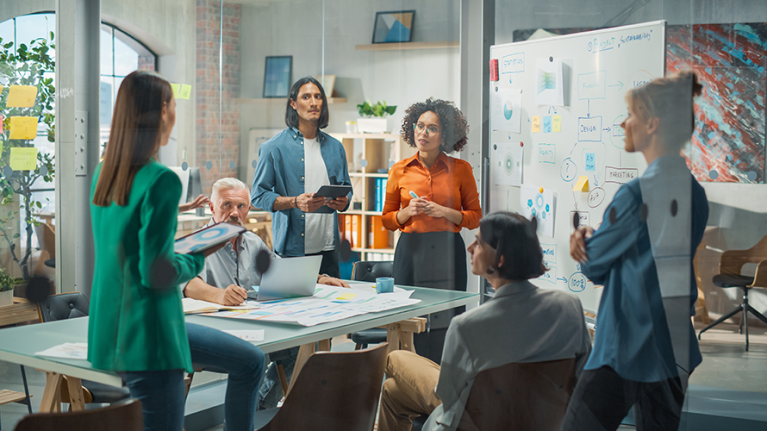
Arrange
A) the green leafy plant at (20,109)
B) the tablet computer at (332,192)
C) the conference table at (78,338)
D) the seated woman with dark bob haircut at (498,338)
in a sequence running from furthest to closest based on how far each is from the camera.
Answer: the green leafy plant at (20,109) → the tablet computer at (332,192) → the seated woman with dark bob haircut at (498,338) → the conference table at (78,338)

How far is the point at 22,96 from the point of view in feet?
8.62

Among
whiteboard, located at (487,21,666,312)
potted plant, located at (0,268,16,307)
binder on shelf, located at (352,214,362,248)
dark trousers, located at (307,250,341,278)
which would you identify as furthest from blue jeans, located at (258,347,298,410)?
whiteboard, located at (487,21,666,312)

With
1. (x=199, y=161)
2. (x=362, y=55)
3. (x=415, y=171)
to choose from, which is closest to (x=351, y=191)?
(x=415, y=171)

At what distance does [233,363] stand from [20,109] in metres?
1.73

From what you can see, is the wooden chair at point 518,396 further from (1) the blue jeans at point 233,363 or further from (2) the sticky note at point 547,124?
(2) the sticky note at point 547,124

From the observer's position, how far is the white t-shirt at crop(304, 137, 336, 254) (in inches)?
89.3

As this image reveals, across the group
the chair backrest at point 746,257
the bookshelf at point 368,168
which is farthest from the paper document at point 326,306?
the chair backrest at point 746,257

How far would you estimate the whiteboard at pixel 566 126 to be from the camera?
6.61 feet

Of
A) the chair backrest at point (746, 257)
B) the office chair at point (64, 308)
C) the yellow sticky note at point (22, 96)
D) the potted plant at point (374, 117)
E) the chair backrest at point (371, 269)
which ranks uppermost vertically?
the yellow sticky note at point (22, 96)

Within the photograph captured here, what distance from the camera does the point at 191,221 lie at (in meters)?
1.65

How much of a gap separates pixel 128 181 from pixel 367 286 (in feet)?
3.83

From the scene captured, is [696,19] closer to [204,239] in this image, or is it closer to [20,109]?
[204,239]

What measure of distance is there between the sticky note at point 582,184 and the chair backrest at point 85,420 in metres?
1.58

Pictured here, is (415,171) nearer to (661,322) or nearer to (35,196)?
(661,322)
